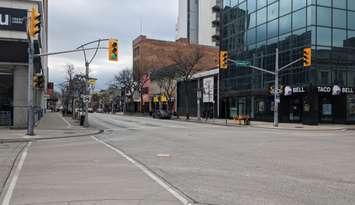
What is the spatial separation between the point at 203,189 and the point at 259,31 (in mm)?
58330

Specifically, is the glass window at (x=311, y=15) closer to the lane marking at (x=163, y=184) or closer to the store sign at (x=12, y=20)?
the store sign at (x=12, y=20)

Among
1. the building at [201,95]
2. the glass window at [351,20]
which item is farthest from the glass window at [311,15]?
the building at [201,95]

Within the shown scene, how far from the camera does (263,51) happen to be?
66.5 meters

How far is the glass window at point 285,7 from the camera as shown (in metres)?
61.3

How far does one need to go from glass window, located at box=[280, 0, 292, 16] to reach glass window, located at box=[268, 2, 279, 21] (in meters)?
0.93

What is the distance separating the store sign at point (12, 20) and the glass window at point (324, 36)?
103ft

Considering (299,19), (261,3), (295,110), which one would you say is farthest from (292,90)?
(261,3)

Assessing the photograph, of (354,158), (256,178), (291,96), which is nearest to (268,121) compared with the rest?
(291,96)

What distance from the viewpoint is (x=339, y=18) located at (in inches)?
2303

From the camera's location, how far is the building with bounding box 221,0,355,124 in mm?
56781

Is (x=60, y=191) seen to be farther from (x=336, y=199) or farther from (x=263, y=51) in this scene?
(x=263, y=51)

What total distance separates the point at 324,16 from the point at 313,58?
16.1 ft

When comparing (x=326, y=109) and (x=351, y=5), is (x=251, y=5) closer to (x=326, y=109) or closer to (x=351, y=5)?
(x=351, y=5)

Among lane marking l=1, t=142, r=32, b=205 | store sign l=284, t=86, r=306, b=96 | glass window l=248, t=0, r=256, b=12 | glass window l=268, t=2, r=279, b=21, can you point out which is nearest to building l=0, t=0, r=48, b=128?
lane marking l=1, t=142, r=32, b=205
